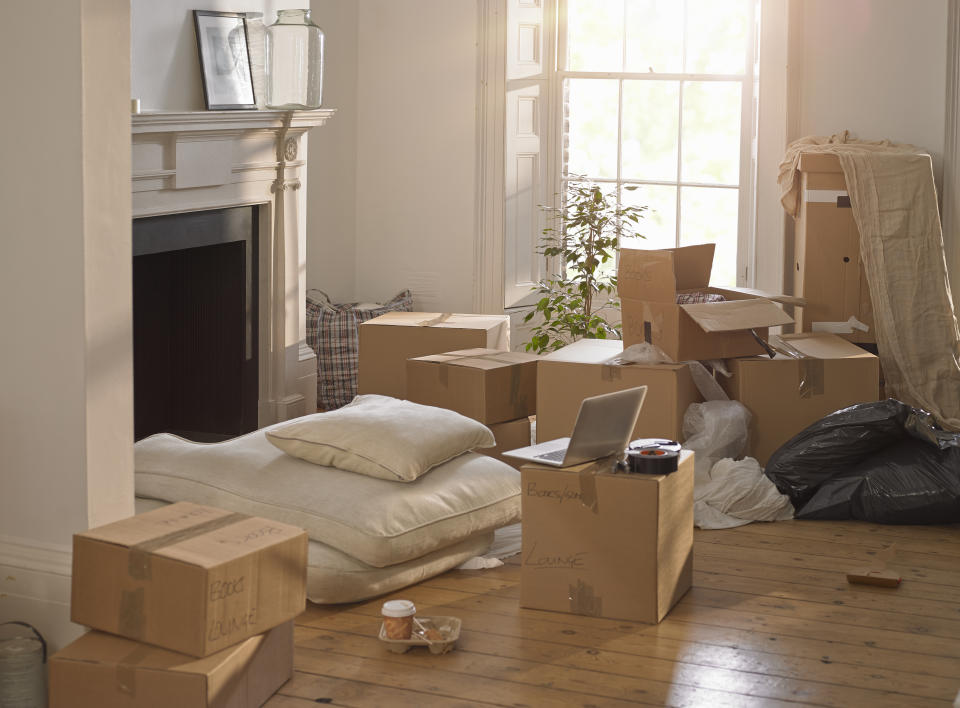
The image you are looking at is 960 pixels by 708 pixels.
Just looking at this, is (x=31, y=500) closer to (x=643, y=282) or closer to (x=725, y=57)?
(x=643, y=282)

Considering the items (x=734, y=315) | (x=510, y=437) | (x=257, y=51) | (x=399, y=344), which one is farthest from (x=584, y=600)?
(x=257, y=51)

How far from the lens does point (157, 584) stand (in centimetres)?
228

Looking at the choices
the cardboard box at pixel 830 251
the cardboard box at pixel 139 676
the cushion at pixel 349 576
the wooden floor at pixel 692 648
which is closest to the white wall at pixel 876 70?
the cardboard box at pixel 830 251

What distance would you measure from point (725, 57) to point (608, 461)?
10.8 ft

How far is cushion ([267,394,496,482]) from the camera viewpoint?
321cm

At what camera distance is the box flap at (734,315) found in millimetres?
4039

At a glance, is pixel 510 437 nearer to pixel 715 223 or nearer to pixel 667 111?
pixel 715 223

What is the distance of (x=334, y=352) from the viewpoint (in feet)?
17.8

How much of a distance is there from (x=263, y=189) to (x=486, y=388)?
1.20m

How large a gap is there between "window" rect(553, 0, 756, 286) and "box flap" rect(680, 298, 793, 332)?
1.60 meters

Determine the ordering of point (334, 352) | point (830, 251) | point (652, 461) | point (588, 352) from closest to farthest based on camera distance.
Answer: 1. point (652, 461)
2. point (588, 352)
3. point (830, 251)
4. point (334, 352)

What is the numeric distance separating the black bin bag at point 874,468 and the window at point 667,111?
1.96 m

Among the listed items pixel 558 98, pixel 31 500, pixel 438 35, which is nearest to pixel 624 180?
pixel 558 98

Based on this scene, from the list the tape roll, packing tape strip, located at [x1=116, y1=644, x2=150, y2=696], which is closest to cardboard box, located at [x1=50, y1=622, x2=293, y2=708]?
packing tape strip, located at [x1=116, y1=644, x2=150, y2=696]
